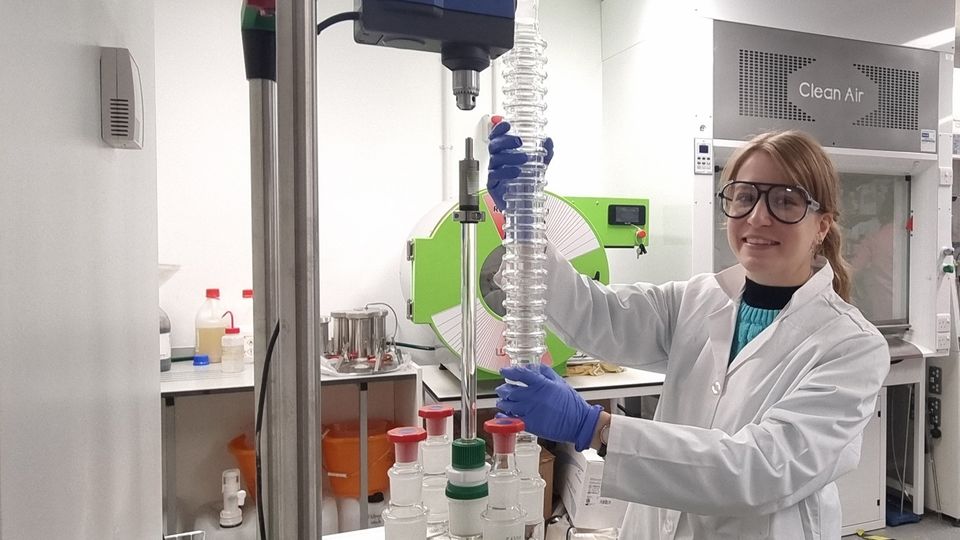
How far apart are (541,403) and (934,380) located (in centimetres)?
312

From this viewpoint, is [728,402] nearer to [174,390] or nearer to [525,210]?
[525,210]

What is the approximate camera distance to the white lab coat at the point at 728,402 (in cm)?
105

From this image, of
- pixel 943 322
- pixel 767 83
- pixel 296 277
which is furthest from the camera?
pixel 943 322

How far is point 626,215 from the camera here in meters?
2.38

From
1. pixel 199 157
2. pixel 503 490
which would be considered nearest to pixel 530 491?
pixel 503 490

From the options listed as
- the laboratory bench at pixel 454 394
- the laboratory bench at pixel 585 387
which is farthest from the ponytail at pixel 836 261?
the laboratory bench at pixel 585 387

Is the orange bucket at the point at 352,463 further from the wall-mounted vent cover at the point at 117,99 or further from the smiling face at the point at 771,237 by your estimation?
the wall-mounted vent cover at the point at 117,99

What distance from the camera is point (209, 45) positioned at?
2545mm

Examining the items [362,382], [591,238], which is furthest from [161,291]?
[591,238]

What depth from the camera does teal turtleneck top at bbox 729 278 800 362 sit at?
134 cm

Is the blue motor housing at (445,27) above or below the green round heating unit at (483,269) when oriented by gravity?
above

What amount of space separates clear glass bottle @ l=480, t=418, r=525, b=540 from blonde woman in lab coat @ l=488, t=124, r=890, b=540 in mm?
158

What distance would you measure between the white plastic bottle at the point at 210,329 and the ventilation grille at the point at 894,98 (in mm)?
2894

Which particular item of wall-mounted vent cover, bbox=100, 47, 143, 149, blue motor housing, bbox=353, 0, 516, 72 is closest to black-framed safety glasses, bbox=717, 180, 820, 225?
blue motor housing, bbox=353, 0, 516, 72
